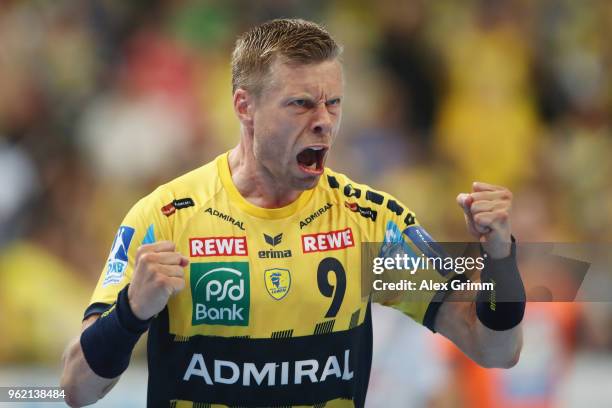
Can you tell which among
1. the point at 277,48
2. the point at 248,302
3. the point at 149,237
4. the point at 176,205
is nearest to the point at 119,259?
the point at 149,237

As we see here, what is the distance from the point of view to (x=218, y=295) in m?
4.41

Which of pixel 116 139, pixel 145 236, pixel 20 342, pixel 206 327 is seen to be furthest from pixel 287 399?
pixel 116 139

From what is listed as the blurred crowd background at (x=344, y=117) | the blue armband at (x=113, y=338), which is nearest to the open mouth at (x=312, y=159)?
the blue armband at (x=113, y=338)

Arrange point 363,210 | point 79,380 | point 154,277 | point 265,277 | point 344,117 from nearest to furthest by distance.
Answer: point 154,277, point 79,380, point 265,277, point 363,210, point 344,117

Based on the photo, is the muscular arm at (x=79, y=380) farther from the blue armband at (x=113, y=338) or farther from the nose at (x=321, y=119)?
the nose at (x=321, y=119)

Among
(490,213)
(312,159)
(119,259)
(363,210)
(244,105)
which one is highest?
(244,105)

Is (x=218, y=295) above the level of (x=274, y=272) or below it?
below

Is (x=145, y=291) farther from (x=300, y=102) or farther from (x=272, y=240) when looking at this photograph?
(x=300, y=102)

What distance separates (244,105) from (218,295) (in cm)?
87

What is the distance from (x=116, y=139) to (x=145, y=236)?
5280mm

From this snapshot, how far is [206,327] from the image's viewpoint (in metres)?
4.42

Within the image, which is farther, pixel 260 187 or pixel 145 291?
pixel 260 187

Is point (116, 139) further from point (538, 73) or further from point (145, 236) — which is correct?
point (145, 236)

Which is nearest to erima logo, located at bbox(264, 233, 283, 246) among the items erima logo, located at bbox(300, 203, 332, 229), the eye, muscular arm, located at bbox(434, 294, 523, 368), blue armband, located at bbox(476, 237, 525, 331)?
erima logo, located at bbox(300, 203, 332, 229)
